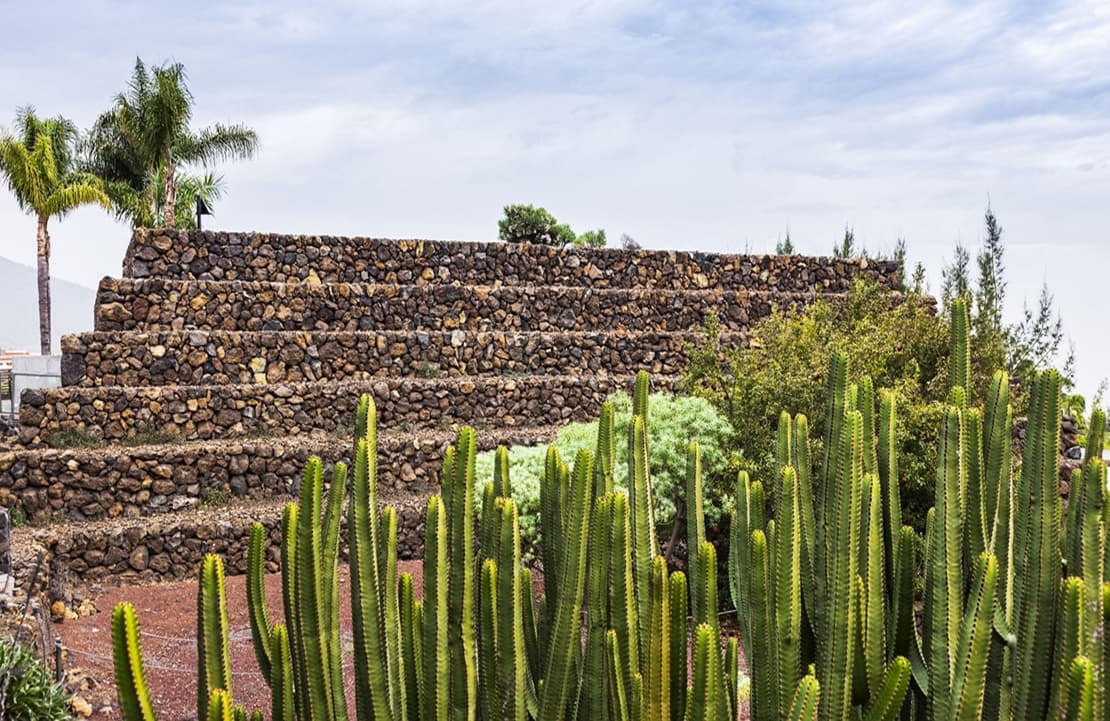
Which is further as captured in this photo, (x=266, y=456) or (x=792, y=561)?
(x=266, y=456)

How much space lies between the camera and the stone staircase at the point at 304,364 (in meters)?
12.0

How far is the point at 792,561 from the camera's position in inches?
116

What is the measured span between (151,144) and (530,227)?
9803 mm

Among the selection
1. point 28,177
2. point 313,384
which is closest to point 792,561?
point 313,384

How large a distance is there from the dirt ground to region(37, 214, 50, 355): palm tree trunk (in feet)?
64.2

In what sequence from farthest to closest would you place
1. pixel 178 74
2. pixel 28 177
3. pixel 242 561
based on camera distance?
pixel 28 177, pixel 178 74, pixel 242 561

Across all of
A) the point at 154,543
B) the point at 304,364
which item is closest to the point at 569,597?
the point at 154,543

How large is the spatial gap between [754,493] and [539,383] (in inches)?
461

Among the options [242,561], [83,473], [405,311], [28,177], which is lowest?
[242,561]

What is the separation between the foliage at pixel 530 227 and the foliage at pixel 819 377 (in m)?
14.3

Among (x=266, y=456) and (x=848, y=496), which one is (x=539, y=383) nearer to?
(x=266, y=456)

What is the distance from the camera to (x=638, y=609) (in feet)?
10.2

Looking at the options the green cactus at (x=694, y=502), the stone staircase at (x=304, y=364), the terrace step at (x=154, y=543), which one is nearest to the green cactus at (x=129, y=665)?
the green cactus at (x=694, y=502)

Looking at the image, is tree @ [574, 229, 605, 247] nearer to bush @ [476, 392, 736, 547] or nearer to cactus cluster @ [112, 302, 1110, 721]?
bush @ [476, 392, 736, 547]
